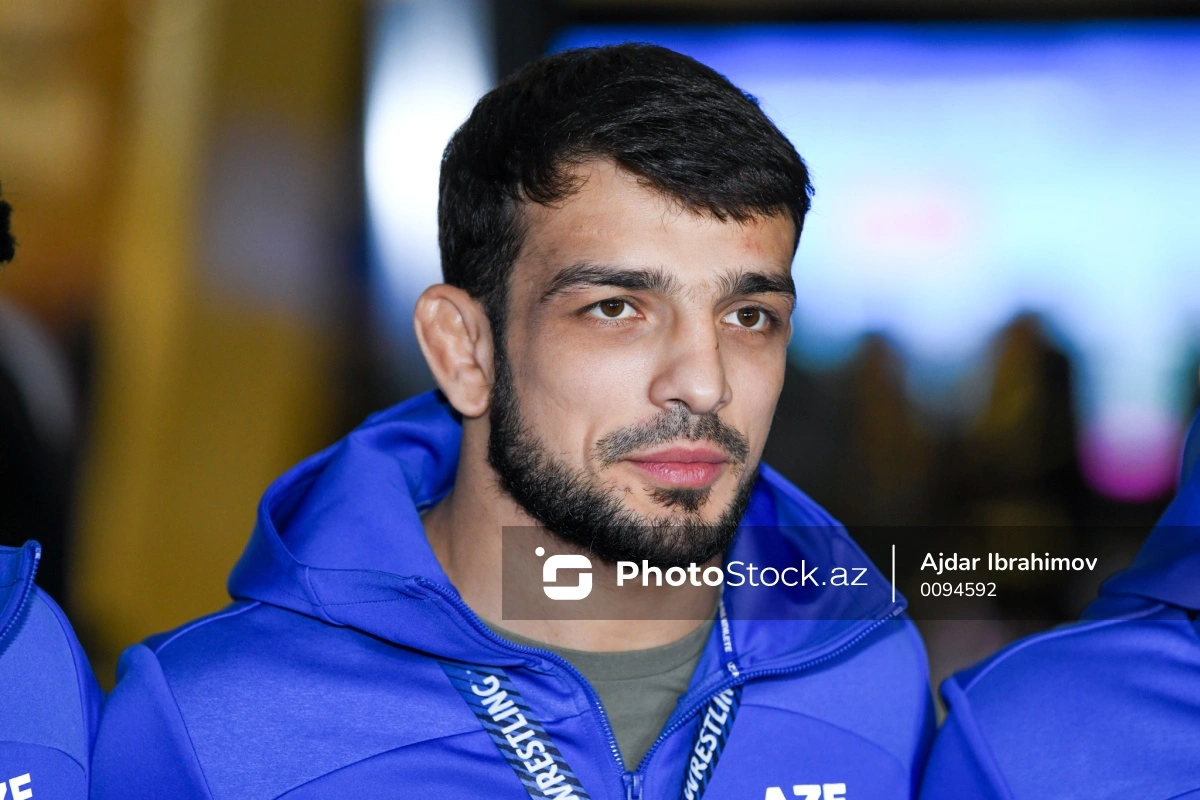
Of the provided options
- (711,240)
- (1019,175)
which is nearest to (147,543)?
(711,240)

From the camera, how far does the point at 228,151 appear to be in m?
3.79

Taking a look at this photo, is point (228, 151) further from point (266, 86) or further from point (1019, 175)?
point (1019, 175)

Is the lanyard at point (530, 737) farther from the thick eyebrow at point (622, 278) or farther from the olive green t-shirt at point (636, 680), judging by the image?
the thick eyebrow at point (622, 278)

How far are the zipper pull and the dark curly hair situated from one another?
586 millimetres

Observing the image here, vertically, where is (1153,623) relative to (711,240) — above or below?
below

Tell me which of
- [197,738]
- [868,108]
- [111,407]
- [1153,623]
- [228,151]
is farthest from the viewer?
[868,108]

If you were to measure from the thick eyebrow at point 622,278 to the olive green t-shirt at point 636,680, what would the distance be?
1.53 feet

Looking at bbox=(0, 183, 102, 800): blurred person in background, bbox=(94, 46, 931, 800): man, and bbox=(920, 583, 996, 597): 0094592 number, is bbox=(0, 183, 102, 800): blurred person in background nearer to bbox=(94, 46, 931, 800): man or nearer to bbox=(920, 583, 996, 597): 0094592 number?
bbox=(94, 46, 931, 800): man

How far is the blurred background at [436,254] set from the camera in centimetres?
355

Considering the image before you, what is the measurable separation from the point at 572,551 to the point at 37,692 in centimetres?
65

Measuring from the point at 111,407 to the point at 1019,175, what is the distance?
341 cm

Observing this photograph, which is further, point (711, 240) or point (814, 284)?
point (814, 284)

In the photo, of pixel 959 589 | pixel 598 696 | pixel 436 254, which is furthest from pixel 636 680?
pixel 436 254

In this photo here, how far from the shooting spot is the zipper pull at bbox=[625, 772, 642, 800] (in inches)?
55.5
